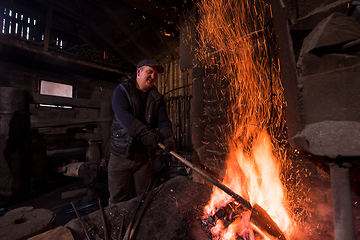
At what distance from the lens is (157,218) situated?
153 centimetres

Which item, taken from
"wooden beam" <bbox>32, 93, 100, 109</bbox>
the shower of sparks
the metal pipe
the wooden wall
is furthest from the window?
the metal pipe

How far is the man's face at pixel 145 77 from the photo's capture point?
7.58 ft

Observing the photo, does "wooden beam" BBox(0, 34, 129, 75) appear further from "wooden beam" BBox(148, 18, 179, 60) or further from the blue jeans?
the blue jeans

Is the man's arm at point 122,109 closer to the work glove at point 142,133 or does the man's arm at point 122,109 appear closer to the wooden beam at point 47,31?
the work glove at point 142,133

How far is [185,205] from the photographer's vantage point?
1719 millimetres

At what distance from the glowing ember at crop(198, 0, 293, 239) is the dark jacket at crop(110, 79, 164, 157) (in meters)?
1.03

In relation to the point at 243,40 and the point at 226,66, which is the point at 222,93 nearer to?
the point at 226,66

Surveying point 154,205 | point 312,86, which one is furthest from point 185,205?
point 312,86

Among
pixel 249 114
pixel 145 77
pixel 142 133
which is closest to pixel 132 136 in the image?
pixel 142 133

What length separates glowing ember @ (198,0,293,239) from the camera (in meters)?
1.67

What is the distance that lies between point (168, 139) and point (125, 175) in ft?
2.66

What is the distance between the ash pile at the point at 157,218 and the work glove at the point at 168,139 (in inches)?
21.5

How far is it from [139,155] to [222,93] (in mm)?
1505

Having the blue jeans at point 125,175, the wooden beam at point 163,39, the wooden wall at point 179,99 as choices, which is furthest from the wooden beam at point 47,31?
the blue jeans at point 125,175
